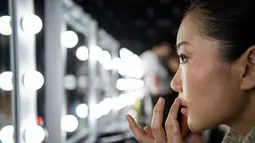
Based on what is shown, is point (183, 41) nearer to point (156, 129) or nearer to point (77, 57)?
point (156, 129)

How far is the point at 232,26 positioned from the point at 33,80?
415 mm

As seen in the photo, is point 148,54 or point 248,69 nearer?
point 248,69

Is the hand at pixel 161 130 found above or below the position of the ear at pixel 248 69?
below

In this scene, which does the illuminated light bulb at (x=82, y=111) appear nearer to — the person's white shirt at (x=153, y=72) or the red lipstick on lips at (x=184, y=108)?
the person's white shirt at (x=153, y=72)

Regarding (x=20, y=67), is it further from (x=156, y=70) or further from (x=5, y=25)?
(x=156, y=70)

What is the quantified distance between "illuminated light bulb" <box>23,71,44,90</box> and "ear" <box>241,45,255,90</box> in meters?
0.41

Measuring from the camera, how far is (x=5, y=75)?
23.3 inches

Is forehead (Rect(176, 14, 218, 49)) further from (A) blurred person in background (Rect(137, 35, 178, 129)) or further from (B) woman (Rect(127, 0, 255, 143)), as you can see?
(A) blurred person in background (Rect(137, 35, 178, 129))

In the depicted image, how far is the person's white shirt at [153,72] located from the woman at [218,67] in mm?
520

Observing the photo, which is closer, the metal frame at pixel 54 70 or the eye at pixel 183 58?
the eye at pixel 183 58

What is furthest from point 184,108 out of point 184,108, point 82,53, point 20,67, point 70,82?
point 82,53

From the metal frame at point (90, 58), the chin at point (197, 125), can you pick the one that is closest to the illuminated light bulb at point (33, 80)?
the metal frame at point (90, 58)

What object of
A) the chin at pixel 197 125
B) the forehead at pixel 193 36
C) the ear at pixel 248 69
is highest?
the forehead at pixel 193 36

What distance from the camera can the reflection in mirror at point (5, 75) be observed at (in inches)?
22.9
